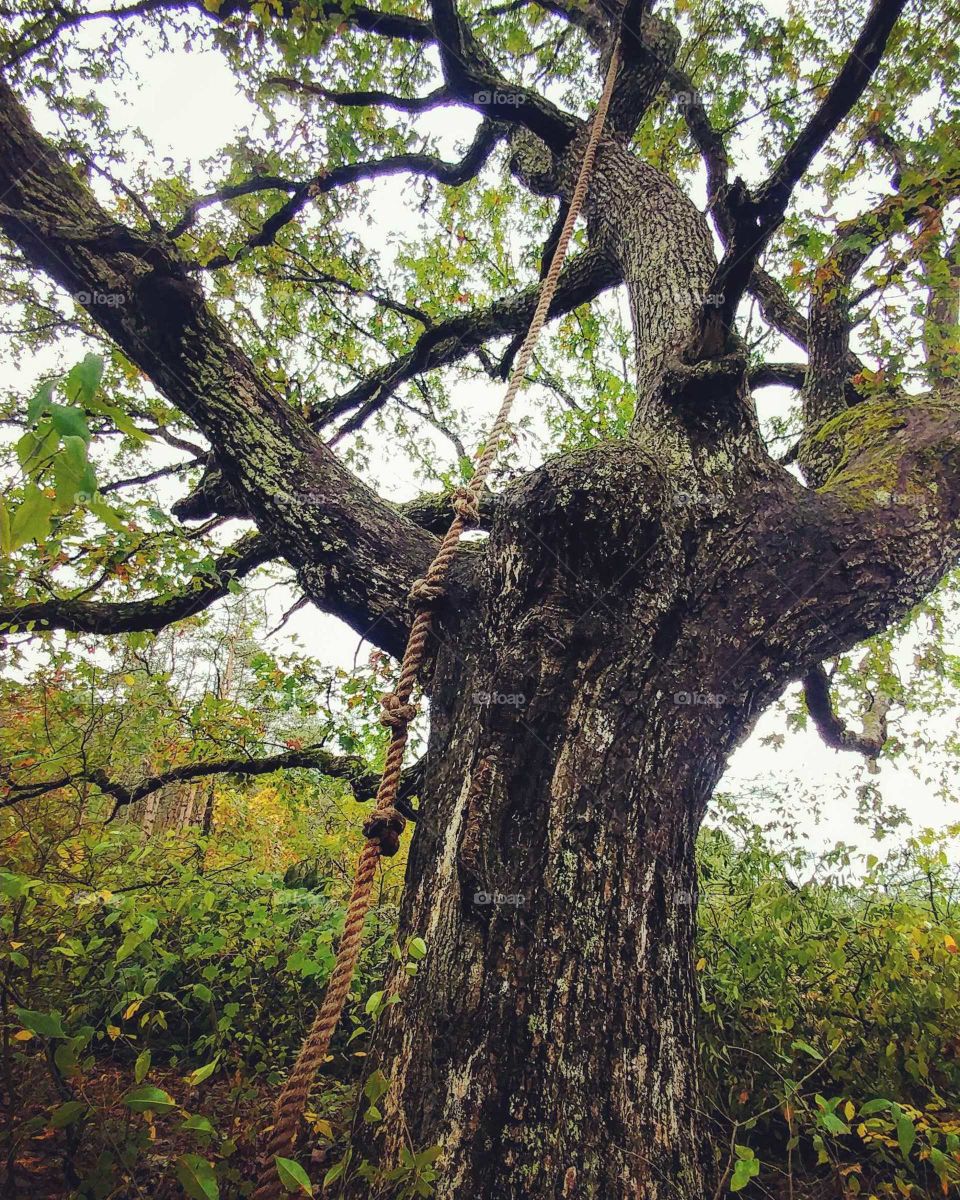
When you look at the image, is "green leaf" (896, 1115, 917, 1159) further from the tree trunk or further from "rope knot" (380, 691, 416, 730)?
"rope knot" (380, 691, 416, 730)

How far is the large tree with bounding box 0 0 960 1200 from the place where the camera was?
1316 mm

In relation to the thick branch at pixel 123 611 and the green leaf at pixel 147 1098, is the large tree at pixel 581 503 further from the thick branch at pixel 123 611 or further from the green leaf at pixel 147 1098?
the green leaf at pixel 147 1098

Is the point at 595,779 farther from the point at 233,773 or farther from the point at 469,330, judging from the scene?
the point at 469,330

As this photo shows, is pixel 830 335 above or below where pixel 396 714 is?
above

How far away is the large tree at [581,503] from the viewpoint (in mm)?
1316

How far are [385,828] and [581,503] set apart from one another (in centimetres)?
101

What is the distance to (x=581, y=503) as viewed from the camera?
5.61 ft

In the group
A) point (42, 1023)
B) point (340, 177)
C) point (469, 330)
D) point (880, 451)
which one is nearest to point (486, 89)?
point (340, 177)

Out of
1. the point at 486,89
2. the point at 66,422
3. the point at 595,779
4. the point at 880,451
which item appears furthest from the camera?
the point at 486,89

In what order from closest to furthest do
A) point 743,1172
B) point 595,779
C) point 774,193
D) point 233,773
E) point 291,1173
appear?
point 291,1173
point 743,1172
point 595,779
point 774,193
point 233,773

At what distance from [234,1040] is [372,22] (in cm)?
554

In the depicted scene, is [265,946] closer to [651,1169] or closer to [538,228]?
[651,1169]

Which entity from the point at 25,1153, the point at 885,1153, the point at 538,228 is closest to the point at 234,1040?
the point at 25,1153

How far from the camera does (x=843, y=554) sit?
6.64ft
